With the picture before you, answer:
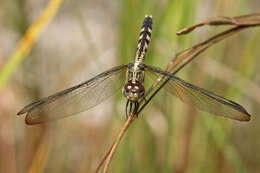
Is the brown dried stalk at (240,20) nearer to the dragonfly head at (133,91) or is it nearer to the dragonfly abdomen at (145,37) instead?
the dragonfly head at (133,91)

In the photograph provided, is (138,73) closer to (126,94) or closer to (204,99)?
(126,94)

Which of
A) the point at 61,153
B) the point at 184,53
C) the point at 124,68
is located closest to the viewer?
the point at 184,53

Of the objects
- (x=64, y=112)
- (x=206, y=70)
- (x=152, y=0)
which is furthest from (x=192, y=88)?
(x=206, y=70)

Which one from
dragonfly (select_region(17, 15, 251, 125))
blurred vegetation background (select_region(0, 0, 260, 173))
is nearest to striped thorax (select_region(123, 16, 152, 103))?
dragonfly (select_region(17, 15, 251, 125))

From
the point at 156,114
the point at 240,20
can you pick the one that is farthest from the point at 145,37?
the point at 156,114

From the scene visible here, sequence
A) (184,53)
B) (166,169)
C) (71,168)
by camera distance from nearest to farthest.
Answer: (184,53) → (166,169) → (71,168)

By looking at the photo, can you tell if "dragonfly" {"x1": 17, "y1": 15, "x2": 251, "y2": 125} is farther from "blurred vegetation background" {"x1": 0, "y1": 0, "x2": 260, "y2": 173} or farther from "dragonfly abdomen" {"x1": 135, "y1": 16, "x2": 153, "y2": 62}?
"blurred vegetation background" {"x1": 0, "y1": 0, "x2": 260, "y2": 173}

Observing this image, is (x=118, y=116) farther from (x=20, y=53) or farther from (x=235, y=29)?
(x=235, y=29)
